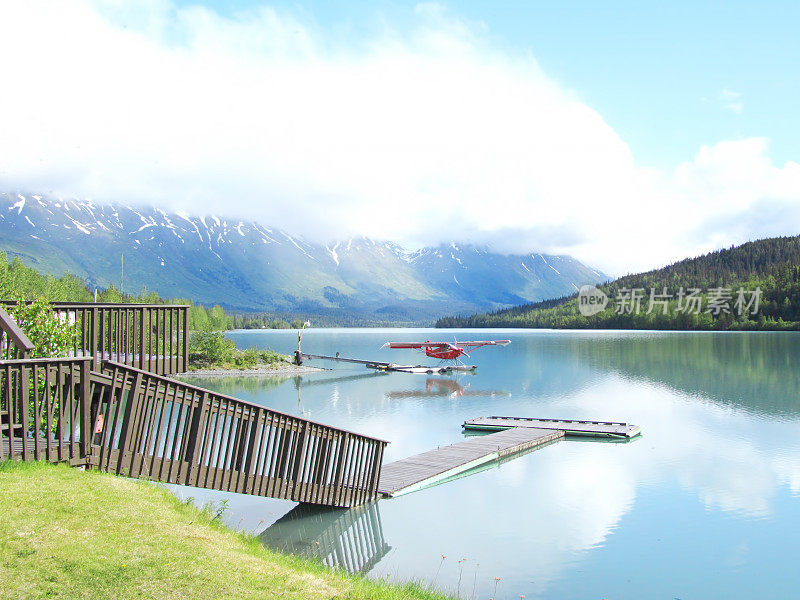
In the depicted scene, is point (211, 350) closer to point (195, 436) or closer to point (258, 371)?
point (258, 371)

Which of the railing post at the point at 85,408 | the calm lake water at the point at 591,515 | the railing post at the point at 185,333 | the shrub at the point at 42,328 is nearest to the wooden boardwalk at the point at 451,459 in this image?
the calm lake water at the point at 591,515

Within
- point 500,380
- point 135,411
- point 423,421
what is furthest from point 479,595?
point 500,380

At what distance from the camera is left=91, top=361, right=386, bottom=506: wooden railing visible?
8.95 m

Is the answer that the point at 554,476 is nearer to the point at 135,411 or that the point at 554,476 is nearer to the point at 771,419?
the point at 135,411

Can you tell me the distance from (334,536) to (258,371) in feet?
142

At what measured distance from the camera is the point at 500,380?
49562mm

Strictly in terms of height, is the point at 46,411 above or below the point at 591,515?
above

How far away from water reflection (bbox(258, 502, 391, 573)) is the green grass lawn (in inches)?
144

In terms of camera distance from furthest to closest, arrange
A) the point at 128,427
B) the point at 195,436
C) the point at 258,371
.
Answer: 1. the point at 258,371
2. the point at 195,436
3. the point at 128,427

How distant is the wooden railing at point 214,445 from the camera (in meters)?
8.95

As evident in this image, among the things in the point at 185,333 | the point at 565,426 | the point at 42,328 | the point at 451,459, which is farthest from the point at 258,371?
the point at 42,328

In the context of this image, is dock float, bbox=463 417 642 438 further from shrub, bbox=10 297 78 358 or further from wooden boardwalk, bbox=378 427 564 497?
shrub, bbox=10 297 78 358

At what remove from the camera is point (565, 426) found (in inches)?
1033

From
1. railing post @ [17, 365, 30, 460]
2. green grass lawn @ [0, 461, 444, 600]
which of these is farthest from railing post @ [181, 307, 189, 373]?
railing post @ [17, 365, 30, 460]
